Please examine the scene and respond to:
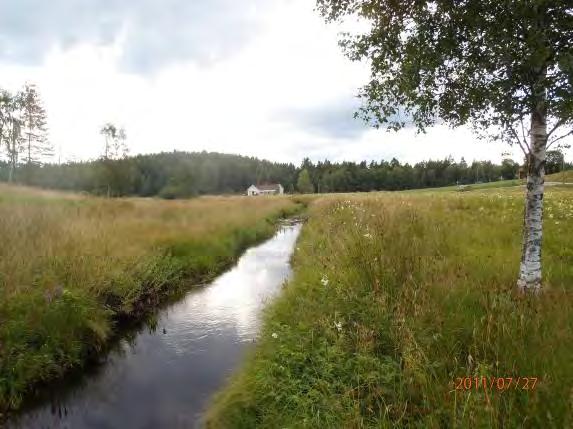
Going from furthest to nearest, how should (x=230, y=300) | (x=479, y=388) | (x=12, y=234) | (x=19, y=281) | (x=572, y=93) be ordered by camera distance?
1. (x=230, y=300)
2. (x=12, y=234)
3. (x=19, y=281)
4. (x=572, y=93)
5. (x=479, y=388)

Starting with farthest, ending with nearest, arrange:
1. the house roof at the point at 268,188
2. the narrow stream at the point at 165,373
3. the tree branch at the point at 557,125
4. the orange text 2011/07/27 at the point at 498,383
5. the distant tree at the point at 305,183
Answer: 1. the house roof at the point at 268,188
2. the distant tree at the point at 305,183
3. the narrow stream at the point at 165,373
4. the tree branch at the point at 557,125
5. the orange text 2011/07/27 at the point at 498,383

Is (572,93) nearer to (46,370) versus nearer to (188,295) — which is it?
(46,370)

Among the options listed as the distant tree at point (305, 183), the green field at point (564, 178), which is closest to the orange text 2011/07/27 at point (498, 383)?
the green field at point (564, 178)

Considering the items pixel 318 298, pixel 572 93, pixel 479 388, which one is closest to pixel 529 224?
pixel 572 93

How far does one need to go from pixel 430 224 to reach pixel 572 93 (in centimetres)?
677

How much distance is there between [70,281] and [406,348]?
6.50 metres

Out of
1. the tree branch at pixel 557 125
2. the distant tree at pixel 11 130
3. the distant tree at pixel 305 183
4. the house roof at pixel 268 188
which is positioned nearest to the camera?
the tree branch at pixel 557 125

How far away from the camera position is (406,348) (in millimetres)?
3752

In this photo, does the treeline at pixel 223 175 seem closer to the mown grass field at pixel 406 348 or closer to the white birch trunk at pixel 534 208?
the mown grass field at pixel 406 348

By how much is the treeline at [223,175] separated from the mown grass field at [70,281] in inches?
1485

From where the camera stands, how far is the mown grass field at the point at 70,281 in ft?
17.6

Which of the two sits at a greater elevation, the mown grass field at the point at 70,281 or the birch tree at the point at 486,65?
the birch tree at the point at 486,65

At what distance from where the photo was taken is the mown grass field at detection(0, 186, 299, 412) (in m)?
5.36

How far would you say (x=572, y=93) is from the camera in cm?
399
